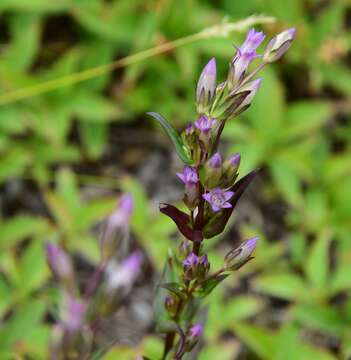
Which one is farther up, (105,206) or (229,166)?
(105,206)

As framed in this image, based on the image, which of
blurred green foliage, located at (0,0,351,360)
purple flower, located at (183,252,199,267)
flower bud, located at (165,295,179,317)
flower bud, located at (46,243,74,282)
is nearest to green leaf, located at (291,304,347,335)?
blurred green foliage, located at (0,0,351,360)

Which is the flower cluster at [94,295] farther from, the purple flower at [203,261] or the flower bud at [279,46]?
the flower bud at [279,46]

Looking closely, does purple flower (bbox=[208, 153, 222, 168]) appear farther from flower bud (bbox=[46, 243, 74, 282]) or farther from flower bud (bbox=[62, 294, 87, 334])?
flower bud (bbox=[46, 243, 74, 282])

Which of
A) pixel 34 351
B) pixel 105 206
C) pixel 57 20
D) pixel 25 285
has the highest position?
pixel 57 20

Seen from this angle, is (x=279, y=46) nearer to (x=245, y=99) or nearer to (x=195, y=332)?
(x=245, y=99)

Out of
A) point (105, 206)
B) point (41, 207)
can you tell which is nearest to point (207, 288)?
point (105, 206)

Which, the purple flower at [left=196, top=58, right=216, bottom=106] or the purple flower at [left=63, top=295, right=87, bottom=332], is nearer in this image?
the purple flower at [left=196, top=58, right=216, bottom=106]

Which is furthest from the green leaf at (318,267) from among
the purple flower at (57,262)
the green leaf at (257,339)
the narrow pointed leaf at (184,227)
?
the narrow pointed leaf at (184,227)

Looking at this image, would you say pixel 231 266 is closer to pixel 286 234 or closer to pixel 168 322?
pixel 168 322
